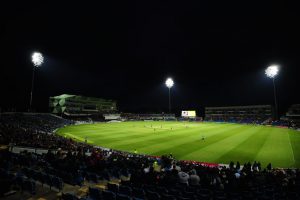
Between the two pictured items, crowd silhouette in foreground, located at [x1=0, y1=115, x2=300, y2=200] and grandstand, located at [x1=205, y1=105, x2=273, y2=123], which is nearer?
crowd silhouette in foreground, located at [x1=0, y1=115, x2=300, y2=200]

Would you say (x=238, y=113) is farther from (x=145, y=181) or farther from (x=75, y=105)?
(x=145, y=181)

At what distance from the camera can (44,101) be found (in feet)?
298

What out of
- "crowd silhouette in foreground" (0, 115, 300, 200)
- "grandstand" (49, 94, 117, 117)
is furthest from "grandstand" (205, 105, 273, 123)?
"crowd silhouette in foreground" (0, 115, 300, 200)

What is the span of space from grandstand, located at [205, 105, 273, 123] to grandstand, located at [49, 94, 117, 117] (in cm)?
7308

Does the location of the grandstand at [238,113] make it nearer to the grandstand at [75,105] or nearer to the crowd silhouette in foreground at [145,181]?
the grandstand at [75,105]

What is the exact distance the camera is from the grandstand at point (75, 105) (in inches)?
4264

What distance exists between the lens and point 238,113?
118 m

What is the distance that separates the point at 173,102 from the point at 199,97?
20.8 m

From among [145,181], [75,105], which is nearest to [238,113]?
[75,105]

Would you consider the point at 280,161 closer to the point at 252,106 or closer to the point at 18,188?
the point at 18,188

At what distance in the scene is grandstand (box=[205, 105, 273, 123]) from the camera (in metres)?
106

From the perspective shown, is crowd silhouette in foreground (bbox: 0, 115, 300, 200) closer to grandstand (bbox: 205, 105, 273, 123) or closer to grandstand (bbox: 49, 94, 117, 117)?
grandstand (bbox: 205, 105, 273, 123)

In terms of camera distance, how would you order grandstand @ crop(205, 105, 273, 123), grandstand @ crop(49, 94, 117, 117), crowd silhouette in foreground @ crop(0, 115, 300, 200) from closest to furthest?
crowd silhouette in foreground @ crop(0, 115, 300, 200), grandstand @ crop(205, 105, 273, 123), grandstand @ crop(49, 94, 117, 117)

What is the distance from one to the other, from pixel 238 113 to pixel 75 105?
9828 centimetres
